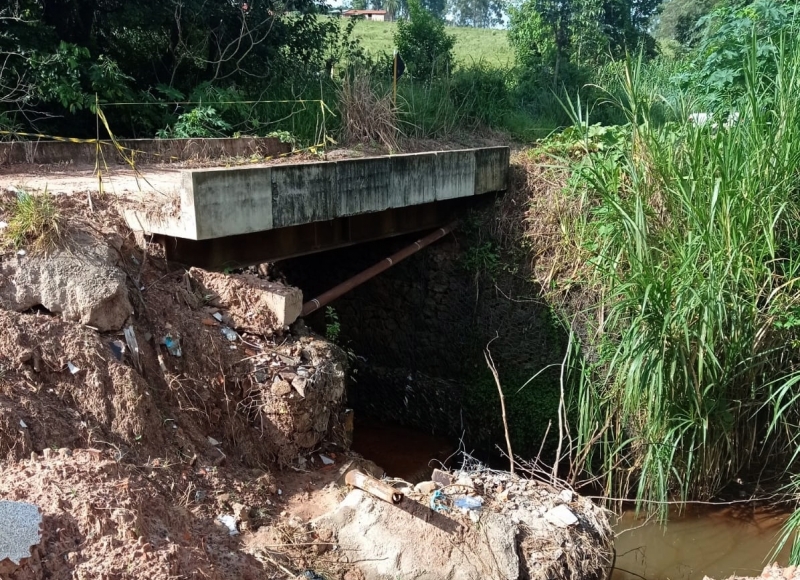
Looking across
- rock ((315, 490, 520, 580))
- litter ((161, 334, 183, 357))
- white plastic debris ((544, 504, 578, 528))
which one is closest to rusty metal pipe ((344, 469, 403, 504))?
rock ((315, 490, 520, 580))

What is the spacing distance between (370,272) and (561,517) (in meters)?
3.17

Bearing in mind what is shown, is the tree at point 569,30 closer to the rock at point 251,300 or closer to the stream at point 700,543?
the stream at point 700,543

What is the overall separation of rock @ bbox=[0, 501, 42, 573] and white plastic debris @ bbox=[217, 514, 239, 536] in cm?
109

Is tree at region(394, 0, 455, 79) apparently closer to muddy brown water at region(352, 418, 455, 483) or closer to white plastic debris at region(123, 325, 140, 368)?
muddy brown water at region(352, 418, 455, 483)

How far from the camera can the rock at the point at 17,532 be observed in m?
2.81

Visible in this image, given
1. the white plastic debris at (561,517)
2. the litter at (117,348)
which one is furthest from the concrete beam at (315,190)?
the white plastic debris at (561,517)

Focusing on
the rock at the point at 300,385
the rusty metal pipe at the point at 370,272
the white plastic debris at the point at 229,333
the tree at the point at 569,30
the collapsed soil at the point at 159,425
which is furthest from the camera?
the tree at the point at 569,30

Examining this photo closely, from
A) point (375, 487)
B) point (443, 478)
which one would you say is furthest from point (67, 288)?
→ point (443, 478)

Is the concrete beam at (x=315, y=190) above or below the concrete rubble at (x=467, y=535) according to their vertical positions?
above

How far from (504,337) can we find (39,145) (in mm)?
5425

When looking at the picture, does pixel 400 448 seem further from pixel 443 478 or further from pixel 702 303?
pixel 702 303

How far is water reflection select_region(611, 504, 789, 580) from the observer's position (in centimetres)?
530

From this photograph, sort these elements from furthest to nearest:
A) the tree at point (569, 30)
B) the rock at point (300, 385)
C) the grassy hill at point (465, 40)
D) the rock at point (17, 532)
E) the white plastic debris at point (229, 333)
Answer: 1. the grassy hill at point (465, 40)
2. the tree at point (569, 30)
3. the white plastic debris at point (229, 333)
4. the rock at point (300, 385)
5. the rock at point (17, 532)

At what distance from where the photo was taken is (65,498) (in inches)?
128
